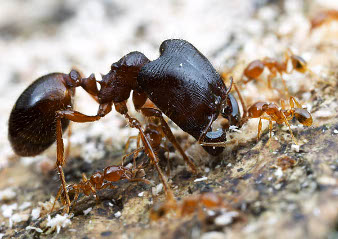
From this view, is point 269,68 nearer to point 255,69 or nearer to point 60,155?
point 255,69

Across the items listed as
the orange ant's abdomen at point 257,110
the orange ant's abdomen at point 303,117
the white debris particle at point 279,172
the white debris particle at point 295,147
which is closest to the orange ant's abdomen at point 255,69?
the orange ant's abdomen at point 257,110

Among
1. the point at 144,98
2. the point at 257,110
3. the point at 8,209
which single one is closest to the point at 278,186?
the point at 257,110

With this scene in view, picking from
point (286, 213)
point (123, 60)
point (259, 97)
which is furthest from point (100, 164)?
point (286, 213)

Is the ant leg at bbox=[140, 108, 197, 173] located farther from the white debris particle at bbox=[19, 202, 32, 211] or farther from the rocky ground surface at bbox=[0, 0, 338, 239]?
the white debris particle at bbox=[19, 202, 32, 211]

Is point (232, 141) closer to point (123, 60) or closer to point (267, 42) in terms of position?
point (123, 60)

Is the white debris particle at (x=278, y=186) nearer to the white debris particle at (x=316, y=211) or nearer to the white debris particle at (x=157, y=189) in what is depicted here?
the white debris particle at (x=316, y=211)

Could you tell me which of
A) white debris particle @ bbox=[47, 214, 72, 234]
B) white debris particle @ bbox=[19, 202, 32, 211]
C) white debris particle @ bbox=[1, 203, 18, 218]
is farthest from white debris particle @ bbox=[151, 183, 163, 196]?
white debris particle @ bbox=[1, 203, 18, 218]

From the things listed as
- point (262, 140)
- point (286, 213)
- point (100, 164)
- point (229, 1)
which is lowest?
point (286, 213)
